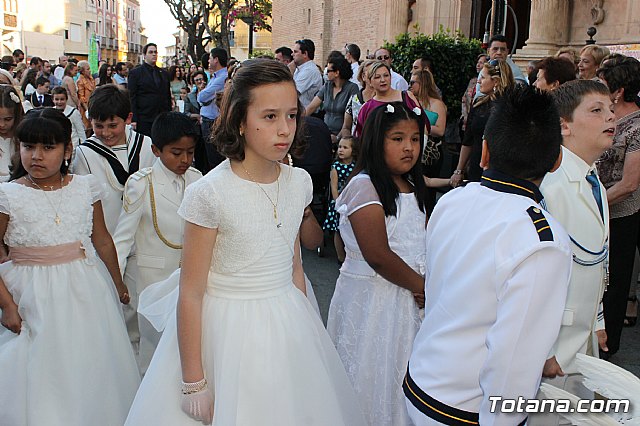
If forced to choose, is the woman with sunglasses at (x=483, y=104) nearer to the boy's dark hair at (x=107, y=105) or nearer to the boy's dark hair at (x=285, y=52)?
the boy's dark hair at (x=107, y=105)

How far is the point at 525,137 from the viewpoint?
2.07 m

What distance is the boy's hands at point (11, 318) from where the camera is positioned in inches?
128

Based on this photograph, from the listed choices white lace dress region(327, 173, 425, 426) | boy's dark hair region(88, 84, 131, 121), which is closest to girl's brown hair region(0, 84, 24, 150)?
boy's dark hair region(88, 84, 131, 121)

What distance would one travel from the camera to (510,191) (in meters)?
2.05

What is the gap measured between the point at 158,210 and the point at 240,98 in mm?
1795

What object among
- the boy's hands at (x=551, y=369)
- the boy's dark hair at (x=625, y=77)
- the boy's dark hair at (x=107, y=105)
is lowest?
the boy's hands at (x=551, y=369)

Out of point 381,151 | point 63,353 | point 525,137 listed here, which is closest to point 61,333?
point 63,353

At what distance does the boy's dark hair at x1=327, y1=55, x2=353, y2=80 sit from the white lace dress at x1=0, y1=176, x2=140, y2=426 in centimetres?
530

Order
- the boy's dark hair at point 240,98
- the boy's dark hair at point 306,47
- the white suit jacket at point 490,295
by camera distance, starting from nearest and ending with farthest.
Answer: the white suit jacket at point 490,295, the boy's dark hair at point 240,98, the boy's dark hair at point 306,47

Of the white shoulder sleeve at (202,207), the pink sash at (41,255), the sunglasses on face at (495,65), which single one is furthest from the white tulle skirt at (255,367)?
the sunglasses on face at (495,65)

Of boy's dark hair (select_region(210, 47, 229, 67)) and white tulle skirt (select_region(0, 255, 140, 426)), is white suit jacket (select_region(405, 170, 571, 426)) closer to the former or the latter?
white tulle skirt (select_region(0, 255, 140, 426))

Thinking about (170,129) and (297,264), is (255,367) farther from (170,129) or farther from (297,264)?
(170,129)

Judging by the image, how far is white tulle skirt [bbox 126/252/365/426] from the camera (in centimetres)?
232

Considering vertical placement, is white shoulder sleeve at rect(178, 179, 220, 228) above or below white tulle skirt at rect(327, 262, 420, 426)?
above
